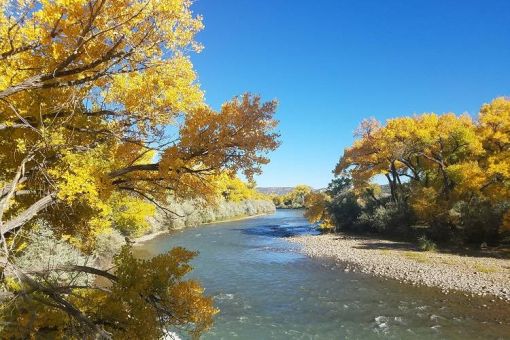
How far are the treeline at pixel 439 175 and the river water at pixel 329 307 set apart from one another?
10912 millimetres

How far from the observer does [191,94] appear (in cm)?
852

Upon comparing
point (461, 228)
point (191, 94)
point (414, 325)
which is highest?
point (191, 94)

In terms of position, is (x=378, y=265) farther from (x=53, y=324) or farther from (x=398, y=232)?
(x=53, y=324)

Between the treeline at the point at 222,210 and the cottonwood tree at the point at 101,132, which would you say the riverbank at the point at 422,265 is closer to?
the treeline at the point at 222,210

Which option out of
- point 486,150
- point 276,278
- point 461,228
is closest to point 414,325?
point 276,278

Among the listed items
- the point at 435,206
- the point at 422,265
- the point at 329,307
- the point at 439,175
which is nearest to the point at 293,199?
the point at 439,175

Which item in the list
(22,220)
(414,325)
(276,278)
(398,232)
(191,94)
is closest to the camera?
(22,220)

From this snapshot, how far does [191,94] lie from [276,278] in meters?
17.1

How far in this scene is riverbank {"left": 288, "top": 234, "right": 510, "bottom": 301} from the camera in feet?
63.8

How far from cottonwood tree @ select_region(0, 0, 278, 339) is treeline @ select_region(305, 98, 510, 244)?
24019mm

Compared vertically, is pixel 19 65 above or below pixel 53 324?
above

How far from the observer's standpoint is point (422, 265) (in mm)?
24156

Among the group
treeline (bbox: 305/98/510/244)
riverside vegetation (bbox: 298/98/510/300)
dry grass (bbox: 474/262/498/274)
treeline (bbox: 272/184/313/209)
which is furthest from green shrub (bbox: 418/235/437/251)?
treeline (bbox: 272/184/313/209)

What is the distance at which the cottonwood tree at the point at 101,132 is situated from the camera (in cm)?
648
